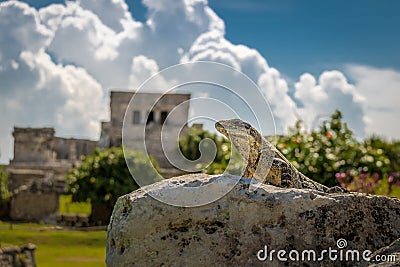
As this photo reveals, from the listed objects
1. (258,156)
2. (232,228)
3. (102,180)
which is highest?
(102,180)

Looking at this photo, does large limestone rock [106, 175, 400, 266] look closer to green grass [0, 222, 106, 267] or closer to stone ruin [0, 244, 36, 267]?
stone ruin [0, 244, 36, 267]

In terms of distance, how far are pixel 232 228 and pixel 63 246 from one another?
14.7 meters

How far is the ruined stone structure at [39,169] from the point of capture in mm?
25422

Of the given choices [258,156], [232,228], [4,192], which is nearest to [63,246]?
[4,192]

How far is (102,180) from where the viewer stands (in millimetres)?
24797

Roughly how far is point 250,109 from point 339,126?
12123mm

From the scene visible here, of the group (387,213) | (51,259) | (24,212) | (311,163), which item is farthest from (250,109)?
(24,212)

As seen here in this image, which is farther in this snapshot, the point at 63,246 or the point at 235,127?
the point at 63,246

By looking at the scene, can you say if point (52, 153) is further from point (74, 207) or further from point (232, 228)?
point (232, 228)

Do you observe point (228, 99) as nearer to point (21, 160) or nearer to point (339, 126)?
point (339, 126)

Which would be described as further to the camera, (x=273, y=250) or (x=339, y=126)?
(x=339, y=126)

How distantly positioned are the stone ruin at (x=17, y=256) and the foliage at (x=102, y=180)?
40.9ft

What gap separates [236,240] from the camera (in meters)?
3.19

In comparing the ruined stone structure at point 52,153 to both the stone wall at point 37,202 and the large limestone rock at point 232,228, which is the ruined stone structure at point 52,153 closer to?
the stone wall at point 37,202
